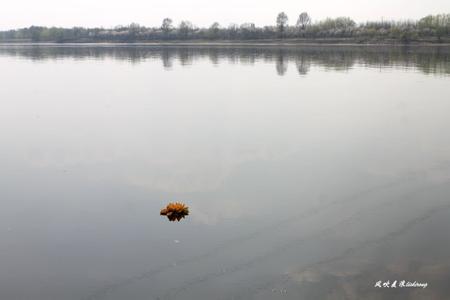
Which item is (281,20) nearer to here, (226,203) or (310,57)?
(310,57)

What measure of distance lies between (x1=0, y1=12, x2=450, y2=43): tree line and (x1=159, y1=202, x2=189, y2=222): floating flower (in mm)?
98578

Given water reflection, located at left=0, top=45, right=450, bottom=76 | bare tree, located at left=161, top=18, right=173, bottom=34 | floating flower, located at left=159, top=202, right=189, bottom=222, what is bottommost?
floating flower, located at left=159, top=202, right=189, bottom=222

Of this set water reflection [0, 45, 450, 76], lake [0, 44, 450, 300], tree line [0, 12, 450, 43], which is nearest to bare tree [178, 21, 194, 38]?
tree line [0, 12, 450, 43]

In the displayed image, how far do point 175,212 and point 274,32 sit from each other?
129m

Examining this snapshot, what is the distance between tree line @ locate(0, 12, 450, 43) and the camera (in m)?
106

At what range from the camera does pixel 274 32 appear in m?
132

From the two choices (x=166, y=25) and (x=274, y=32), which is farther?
(x=166, y=25)

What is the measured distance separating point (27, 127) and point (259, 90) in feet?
42.0

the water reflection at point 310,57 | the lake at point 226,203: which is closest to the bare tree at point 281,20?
the water reflection at point 310,57

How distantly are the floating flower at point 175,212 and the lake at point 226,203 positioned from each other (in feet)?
0.48

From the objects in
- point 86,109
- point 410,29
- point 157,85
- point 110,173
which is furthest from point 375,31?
point 110,173

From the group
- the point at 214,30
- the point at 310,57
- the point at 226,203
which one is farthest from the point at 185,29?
the point at 226,203

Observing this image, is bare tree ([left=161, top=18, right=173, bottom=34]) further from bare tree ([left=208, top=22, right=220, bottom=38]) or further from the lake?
the lake

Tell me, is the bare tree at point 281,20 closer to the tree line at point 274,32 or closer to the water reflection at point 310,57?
the tree line at point 274,32
